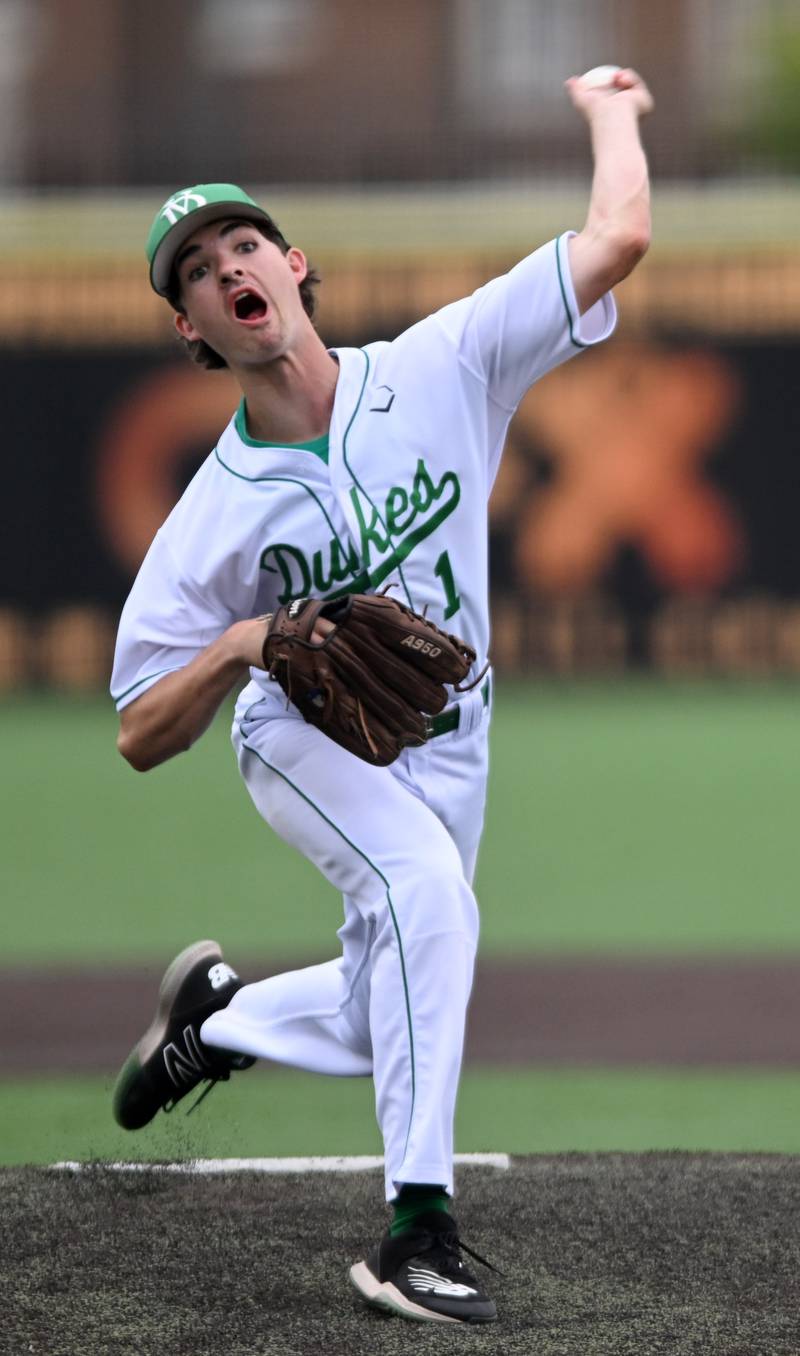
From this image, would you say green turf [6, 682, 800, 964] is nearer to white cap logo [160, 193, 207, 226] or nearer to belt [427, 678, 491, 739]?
belt [427, 678, 491, 739]

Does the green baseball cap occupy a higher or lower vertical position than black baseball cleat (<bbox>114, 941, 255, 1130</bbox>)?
higher

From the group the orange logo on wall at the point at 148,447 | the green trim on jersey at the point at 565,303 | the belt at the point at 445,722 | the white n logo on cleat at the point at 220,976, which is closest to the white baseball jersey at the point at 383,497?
the green trim on jersey at the point at 565,303

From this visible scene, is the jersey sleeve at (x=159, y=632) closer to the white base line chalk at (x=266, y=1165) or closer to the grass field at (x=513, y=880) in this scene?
the white base line chalk at (x=266, y=1165)

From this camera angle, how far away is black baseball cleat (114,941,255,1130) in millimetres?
4547

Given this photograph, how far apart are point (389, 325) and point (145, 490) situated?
78.3 inches

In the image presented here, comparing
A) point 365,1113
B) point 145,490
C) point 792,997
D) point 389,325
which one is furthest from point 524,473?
point 365,1113

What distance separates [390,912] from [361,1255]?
0.67 m

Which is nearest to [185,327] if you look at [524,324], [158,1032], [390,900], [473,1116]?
[524,324]

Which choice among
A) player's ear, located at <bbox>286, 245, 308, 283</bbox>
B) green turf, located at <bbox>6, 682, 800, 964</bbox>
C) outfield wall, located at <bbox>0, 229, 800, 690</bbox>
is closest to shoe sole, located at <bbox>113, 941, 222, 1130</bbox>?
player's ear, located at <bbox>286, 245, 308, 283</bbox>

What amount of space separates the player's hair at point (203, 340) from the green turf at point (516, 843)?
302cm

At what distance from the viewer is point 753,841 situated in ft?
31.1

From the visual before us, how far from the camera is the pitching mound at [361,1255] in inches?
133

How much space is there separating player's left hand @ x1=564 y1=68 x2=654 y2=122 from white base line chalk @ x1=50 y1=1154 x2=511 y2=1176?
85.8 inches

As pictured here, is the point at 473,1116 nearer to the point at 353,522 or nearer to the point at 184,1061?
the point at 184,1061
